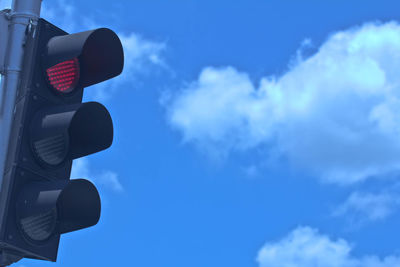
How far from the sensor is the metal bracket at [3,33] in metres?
4.84

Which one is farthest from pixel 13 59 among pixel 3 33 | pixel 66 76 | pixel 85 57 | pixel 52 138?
pixel 52 138

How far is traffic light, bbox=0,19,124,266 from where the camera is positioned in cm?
449

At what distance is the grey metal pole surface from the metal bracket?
0.07 feet

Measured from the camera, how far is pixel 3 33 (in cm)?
491

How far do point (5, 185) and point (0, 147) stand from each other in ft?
0.89

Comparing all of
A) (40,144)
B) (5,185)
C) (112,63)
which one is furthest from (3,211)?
(112,63)

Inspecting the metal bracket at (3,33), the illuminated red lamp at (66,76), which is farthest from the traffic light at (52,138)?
the metal bracket at (3,33)

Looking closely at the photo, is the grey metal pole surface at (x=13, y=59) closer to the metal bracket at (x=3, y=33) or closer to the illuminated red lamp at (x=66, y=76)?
the metal bracket at (x=3, y=33)

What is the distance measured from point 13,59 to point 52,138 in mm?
633

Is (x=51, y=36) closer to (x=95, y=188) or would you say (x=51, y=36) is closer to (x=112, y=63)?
(x=112, y=63)

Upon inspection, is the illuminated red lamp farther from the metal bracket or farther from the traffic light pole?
the metal bracket

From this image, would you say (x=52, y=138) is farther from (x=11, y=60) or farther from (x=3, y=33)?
(x=3, y=33)

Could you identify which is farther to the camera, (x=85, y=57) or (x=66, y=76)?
(x=66, y=76)

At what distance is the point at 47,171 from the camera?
15.7 ft
